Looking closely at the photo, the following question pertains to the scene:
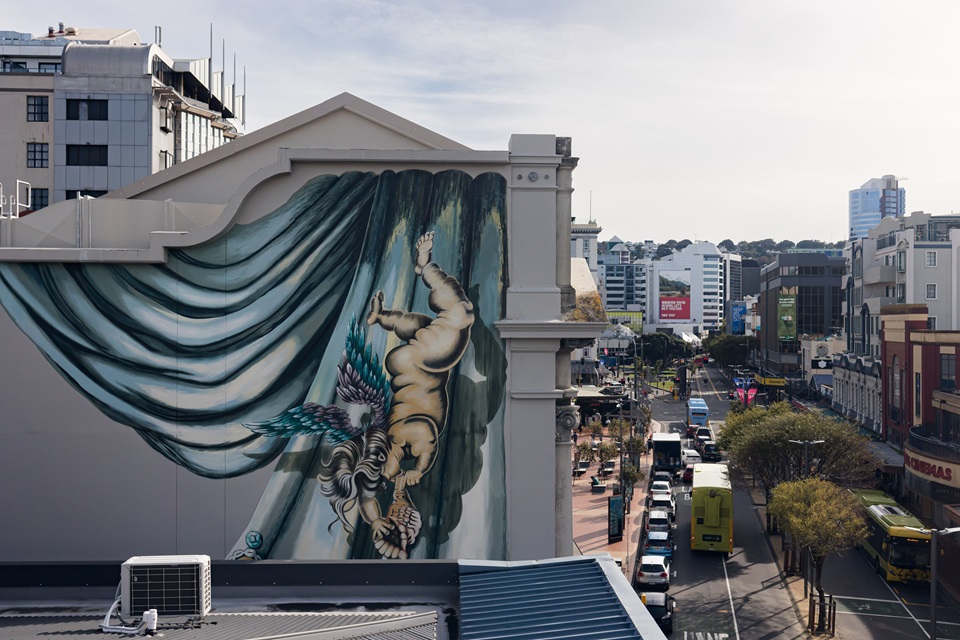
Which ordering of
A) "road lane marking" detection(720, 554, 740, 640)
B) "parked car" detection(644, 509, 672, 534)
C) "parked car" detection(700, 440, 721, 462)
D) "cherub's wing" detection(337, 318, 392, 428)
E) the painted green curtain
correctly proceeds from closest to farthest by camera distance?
the painted green curtain, "cherub's wing" detection(337, 318, 392, 428), "road lane marking" detection(720, 554, 740, 640), "parked car" detection(644, 509, 672, 534), "parked car" detection(700, 440, 721, 462)

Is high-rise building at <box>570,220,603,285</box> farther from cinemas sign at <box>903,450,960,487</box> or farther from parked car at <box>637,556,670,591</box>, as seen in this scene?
parked car at <box>637,556,670,591</box>

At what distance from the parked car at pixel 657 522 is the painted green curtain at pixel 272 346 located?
34251 mm

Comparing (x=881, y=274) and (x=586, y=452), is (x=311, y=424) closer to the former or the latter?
(x=586, y=452)

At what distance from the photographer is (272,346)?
20047mm

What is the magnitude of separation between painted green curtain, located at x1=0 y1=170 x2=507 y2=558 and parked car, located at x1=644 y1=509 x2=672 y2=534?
A: 34251 mm

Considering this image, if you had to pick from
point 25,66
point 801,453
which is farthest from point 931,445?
point 25,66

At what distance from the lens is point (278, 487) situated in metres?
19.9

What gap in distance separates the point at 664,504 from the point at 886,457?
1635 cm

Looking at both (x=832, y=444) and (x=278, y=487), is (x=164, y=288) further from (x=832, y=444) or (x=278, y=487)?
(x=832, y=444)

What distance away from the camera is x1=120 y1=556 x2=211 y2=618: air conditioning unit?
13484 mm

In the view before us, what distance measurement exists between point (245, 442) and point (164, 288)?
11.9 feet

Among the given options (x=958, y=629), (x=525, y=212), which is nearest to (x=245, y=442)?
(x=525, y=212)

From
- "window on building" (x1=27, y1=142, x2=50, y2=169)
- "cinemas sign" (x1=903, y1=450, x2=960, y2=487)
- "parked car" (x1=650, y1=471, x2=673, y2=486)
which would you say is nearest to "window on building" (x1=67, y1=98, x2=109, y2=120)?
"window on building" (x1=27, y1=142, x2=50, y2=169)

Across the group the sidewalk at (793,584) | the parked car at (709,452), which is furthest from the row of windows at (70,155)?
the parked car at (709,452)
